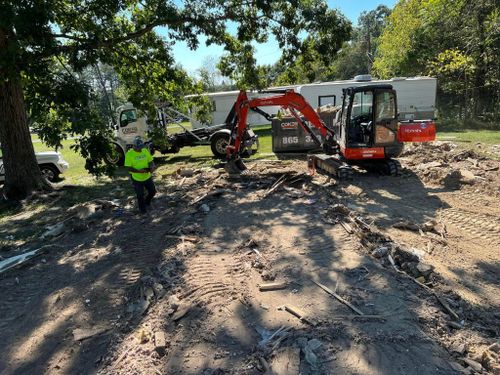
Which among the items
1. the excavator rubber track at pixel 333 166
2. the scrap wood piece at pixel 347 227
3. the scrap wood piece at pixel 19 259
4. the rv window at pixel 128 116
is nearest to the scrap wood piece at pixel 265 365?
the scrap wood piece at pixel 347 227

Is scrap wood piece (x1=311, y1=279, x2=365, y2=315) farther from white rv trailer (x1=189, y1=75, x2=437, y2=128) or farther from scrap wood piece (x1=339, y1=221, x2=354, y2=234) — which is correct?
white rv trailer (x1=189, y1=75, x2=437, y2=128)

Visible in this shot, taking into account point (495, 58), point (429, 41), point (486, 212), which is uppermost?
point (429, 41)

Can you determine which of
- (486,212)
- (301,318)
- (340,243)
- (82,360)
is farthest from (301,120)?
(82,360)

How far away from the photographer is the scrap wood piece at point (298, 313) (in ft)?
13.7

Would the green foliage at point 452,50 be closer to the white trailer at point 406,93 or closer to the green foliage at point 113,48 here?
the white trailer at point 406,93

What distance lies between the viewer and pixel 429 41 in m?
26.6

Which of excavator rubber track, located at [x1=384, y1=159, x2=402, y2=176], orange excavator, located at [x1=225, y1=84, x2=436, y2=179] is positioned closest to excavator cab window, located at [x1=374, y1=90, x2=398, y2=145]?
orange excavator, located at [x1=225, y1=84, x2=436, y2=179]

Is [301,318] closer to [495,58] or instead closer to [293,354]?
[293,354]

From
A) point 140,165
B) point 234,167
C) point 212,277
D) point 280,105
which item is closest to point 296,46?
point 280,105

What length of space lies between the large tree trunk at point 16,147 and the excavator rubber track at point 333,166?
8445mm

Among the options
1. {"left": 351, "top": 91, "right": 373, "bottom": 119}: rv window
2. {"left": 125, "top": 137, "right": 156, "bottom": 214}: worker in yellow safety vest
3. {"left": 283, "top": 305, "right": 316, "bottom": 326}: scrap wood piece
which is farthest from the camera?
{"left": 351, "top": 91, "right": 373, "bottom": 119}: rv window

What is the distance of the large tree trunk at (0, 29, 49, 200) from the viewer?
35.9 ft

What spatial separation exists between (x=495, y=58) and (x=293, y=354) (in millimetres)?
28166

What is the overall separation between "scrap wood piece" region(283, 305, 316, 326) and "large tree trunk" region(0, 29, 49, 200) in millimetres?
10047
